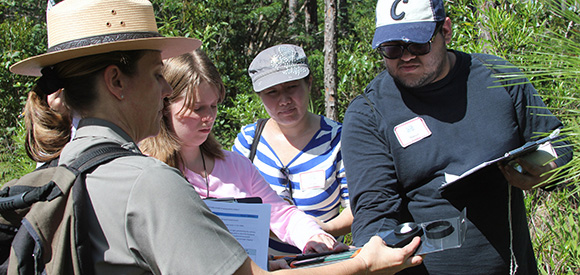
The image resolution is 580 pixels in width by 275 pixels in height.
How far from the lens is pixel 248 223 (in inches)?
72.8

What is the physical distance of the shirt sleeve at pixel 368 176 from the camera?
207 cm

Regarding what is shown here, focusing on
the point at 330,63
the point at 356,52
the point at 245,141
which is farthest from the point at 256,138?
the point at 356,52

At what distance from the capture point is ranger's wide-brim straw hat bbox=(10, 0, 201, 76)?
4.51 ft

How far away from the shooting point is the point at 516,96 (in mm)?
2146

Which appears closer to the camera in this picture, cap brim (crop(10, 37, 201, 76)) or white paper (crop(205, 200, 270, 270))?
cap brim (crop(10, 37, 201, 76))

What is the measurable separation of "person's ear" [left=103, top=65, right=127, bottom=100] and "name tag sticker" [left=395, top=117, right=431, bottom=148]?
1.19m

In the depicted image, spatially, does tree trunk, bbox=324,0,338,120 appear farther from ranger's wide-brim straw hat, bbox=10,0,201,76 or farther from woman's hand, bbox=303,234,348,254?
A: ranger's wide-brim straw hat, bbox=10,0,201,76

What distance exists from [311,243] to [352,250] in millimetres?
331

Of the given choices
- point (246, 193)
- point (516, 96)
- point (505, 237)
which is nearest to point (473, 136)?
point (516, 96)

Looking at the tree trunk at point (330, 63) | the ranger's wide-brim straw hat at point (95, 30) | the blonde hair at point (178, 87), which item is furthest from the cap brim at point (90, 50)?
the tree trunk at point (330, 63)

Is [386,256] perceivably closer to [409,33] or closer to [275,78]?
[409,33]

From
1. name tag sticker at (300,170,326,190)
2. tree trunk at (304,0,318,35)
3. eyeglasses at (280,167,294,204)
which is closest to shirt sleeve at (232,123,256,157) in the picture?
eyeglasses at (280,167,294,204)

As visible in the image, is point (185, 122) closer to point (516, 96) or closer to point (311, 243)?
point (311, 243)

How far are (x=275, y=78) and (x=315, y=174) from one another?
586 millimetres
